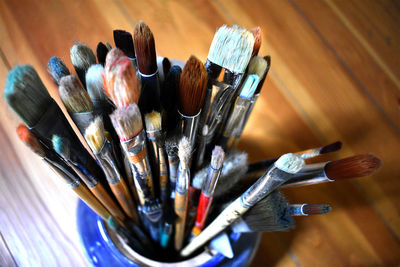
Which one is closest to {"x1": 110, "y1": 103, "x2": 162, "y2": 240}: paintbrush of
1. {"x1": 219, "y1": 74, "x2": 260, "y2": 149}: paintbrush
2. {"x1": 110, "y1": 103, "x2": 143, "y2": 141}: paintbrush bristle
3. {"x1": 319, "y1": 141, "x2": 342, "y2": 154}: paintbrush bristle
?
{"x1": 110, "y1": 103, "x2": 143, "y2": 141}: paintbrush bristle

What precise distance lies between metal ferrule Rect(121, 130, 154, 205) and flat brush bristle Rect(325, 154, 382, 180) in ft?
0.65

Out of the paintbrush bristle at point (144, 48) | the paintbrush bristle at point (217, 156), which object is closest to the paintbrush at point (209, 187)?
the paintbrush bristle at point (217, 156)

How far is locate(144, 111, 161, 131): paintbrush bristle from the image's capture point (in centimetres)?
30

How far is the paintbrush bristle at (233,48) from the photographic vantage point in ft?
0.99

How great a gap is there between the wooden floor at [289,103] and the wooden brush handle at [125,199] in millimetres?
102

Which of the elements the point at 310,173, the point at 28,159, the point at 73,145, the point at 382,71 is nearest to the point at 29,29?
the point at 28,159

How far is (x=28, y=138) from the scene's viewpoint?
26 cm

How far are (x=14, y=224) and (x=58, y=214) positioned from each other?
57mm

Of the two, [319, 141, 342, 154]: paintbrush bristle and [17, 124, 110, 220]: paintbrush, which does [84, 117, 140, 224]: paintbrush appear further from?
[319, 141, 342, 154]: paintbrush bristle

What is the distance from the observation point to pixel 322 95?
0.60 metres

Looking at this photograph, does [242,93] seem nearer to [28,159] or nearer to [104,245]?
[104,245]

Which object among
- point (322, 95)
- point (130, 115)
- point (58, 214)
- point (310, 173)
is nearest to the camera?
point (130, 115)

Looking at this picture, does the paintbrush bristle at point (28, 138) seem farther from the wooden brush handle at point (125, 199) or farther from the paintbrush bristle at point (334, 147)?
the paintbrush bristle at point (334, 147)

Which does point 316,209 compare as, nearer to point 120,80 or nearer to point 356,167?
point 356,167
